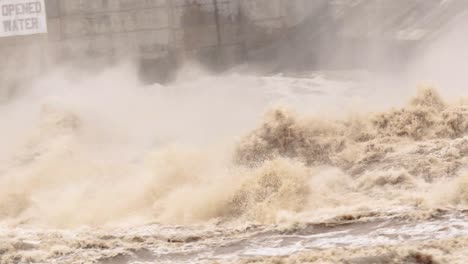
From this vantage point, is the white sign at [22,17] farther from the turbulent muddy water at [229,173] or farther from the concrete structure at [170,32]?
the turbulent muddy water at [229,173]

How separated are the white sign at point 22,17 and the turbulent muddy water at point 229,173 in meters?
1.52

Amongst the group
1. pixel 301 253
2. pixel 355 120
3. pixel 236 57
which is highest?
pixel 236 57

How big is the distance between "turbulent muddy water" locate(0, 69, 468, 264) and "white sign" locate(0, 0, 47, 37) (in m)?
1.52

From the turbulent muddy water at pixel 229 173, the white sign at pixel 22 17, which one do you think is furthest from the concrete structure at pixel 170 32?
the turbulent muddy water at pixel 229 173

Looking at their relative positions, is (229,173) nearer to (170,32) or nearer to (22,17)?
(170,32)

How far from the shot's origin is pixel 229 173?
10672 millimetres

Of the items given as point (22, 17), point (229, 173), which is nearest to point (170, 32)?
point (22, 17)

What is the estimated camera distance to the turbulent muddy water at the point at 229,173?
24.9 feet

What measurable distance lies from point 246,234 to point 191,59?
968 centimetres

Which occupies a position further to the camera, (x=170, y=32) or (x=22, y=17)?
(x=22, y=17)

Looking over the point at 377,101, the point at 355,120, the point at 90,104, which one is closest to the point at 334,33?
the point at 377,101

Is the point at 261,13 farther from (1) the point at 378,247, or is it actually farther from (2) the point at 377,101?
(1) the point at 378,247

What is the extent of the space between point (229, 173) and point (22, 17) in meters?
9.40

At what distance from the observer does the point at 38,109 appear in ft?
53.4
